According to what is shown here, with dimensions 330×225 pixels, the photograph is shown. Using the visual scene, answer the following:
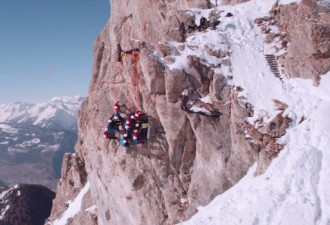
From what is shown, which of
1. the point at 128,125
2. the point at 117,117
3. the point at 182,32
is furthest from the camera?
the point at 182,32

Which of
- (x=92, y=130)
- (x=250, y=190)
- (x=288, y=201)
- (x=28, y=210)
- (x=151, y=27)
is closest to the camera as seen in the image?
(x=288, y=201)

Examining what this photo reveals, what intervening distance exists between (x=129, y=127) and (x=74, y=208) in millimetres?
28159

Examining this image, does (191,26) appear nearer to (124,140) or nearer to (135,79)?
(135,79)

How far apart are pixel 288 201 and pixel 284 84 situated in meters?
10.3

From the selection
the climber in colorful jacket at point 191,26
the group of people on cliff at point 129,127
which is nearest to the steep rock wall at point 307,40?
the climber in colorful jacket at point 191,26

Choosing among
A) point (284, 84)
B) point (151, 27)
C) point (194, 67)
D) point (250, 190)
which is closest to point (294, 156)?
point (250, 190)

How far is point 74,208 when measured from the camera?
46.7m

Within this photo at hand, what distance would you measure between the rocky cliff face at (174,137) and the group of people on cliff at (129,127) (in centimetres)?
67

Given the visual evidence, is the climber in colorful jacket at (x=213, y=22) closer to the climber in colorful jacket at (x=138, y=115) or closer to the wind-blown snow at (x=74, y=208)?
the climber in colorful jacket at (x=138, y=115)

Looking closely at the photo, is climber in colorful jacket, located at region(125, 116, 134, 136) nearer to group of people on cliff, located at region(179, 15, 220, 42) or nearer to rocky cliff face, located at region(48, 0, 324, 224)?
rocky cliff face, located at region(48, 0, 324, 224)

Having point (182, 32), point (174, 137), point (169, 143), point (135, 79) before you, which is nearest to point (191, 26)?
point (182, 32)

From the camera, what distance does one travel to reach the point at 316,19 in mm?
22219

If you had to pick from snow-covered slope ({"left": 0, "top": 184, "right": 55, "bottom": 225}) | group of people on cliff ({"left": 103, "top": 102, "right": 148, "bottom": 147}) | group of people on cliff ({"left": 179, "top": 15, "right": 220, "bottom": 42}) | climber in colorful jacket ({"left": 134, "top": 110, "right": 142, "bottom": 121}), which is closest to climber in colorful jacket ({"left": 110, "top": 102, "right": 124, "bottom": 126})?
group of people on cliff ({"left": 103, "top": 102, "right": 148, "bottom": 147})

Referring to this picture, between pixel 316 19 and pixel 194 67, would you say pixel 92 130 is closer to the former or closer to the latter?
pixel 194 67
